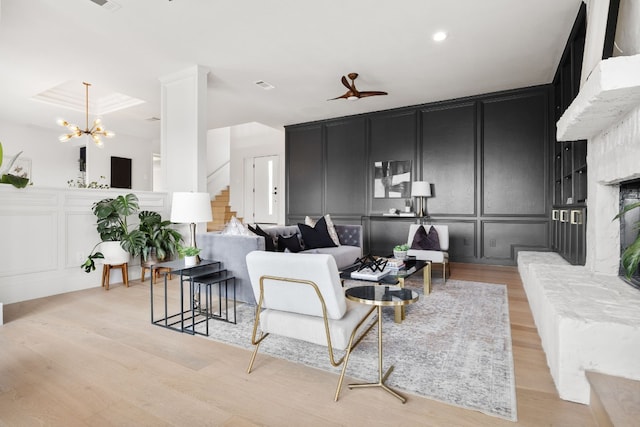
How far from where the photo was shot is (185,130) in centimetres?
→ 490

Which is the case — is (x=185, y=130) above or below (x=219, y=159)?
below

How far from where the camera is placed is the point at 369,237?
7109 mm

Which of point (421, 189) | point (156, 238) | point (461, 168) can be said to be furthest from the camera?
point (461, 168)

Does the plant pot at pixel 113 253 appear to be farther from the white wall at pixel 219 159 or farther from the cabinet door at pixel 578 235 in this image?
the white wall at pixel 219 159

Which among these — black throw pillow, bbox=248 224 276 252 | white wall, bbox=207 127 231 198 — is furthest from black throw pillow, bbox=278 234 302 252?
white wall, bbox=207 127 231 198

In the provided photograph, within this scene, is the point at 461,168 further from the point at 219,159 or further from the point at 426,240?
the point at 219,159

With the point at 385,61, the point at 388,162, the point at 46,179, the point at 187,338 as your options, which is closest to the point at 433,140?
the point at 388,162

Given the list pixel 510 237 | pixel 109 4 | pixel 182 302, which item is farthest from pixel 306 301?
pixel 510 237

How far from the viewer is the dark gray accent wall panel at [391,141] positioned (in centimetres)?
661

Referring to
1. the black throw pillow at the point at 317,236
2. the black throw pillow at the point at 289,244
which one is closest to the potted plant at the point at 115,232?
the black throw pillow at the point at 289,244

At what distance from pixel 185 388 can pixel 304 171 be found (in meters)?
6.36

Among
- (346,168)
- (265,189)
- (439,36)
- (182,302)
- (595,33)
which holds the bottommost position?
(182,302)

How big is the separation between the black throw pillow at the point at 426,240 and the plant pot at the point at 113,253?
4022mm

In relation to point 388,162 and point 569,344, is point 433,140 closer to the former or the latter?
point 388,162
